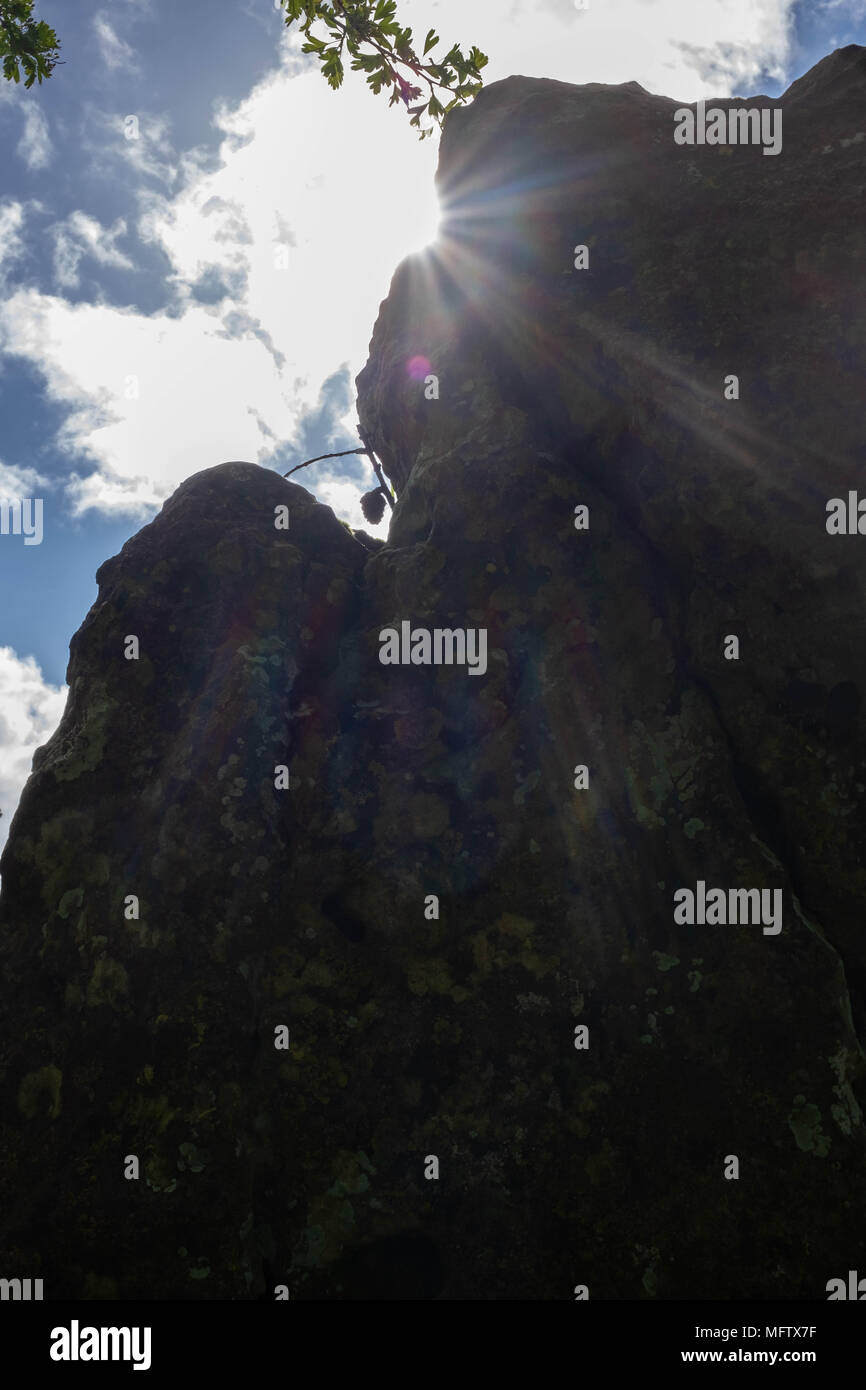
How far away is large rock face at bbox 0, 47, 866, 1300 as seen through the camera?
600cm

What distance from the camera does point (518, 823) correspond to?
24.1 feet

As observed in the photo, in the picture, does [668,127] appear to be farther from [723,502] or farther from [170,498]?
[170,498]

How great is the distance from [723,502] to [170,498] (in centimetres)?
625

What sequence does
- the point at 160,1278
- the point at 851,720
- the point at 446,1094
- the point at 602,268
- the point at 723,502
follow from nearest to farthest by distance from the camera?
the point at 160,1278
the point at 446,1094
the point at 851,720
the point at 723,502
the point at 602,268

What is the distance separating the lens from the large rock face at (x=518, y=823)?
600 centimetres

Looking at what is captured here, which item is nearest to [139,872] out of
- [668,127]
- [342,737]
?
[342,737]

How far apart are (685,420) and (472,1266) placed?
7.50 m

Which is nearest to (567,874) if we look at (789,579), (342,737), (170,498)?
(342,737)

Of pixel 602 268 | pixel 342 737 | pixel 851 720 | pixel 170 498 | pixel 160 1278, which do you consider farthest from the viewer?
pixel 170 498

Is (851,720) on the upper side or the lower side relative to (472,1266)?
upper

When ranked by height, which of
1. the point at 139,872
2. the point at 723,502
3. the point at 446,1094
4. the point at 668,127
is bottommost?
the point at 446,1094

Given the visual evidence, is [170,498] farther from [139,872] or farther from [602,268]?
[602,268]

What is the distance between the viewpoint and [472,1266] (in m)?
5.93

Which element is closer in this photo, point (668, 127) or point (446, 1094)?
point (446, 1094)
